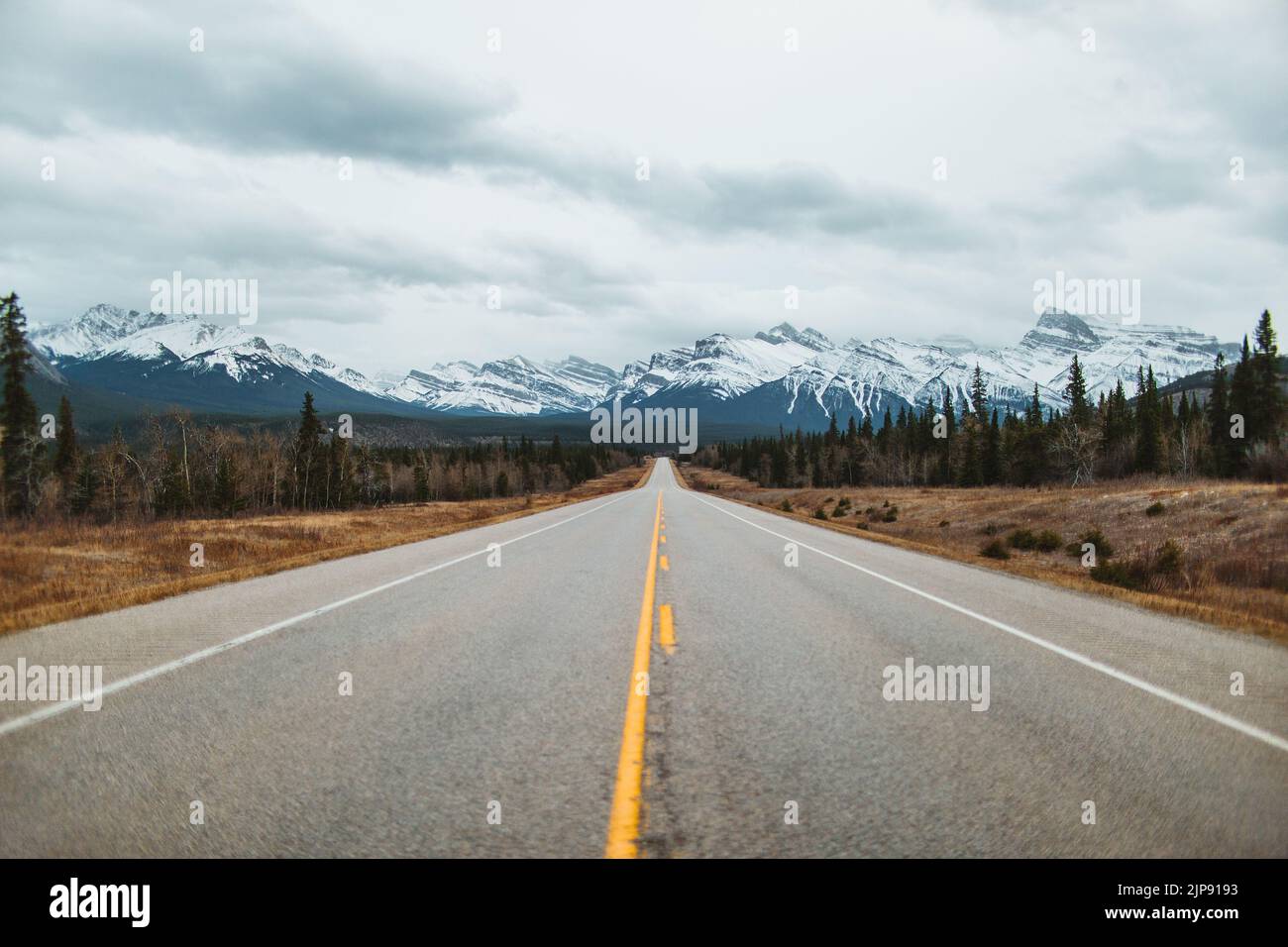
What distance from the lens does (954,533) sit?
32.5m

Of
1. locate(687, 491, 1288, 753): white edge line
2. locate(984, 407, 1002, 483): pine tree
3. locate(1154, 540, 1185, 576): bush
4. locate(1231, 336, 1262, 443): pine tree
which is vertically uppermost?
locate(1231, 336, 1262, 443): pine tree

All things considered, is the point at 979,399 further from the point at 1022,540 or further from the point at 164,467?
the point at 164,467

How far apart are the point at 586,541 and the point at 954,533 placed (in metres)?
20.3

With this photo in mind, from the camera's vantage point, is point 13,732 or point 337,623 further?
point 337,623

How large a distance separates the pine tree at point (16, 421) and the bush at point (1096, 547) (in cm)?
6687

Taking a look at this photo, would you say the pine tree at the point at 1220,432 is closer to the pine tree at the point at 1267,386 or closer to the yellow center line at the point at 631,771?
the pine tree at the point at 1267,386

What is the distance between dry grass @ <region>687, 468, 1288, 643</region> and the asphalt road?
3.55 meters

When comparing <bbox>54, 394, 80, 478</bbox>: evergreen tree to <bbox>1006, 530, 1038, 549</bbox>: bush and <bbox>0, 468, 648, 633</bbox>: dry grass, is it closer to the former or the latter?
<bbox>0, 468, 648, 633</bbox>: dry grass

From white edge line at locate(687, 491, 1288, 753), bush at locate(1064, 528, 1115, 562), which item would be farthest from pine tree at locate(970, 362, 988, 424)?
white edge line at locate(687, 491, 1288, 753)

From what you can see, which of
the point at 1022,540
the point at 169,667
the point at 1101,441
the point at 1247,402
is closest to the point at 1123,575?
the point at 1022,540

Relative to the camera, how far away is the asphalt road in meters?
3.43

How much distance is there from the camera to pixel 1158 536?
79.8 ft
